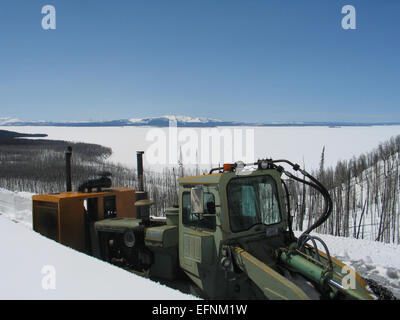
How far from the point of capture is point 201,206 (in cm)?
449

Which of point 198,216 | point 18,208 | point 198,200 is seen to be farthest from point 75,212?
point 18,208

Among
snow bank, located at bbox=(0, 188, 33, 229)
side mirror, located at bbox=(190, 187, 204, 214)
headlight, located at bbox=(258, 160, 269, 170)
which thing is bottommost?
snow bank, located at bbox=(0, 188, 33, 229)

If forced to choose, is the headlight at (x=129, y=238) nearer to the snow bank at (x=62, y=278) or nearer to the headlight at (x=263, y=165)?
the snow bank at (x=62, y=278)

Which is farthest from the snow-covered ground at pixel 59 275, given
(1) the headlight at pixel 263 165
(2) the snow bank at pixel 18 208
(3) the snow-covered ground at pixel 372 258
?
(2) the snow bank at pixel 18 208

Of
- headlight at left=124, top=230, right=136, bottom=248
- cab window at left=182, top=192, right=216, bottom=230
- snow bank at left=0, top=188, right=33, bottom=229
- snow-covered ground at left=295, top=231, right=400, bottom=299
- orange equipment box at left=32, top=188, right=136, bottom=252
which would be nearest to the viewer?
cab window at left=182, top=192, right=216, bottom=230

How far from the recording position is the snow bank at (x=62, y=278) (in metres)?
2.52

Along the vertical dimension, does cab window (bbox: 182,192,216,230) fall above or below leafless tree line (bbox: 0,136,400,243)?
above

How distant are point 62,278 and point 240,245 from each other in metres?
2.46

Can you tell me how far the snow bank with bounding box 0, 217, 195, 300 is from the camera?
2518 millimetres

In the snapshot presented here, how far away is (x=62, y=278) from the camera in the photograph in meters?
2.87

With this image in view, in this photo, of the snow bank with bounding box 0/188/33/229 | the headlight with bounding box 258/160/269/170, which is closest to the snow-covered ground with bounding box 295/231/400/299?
the headlight with bounding box 258/160/269/170

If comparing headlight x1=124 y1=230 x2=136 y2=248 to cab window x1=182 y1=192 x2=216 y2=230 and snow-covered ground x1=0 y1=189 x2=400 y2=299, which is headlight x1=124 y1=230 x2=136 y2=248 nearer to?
cab window x1=182 y1=192 x2=216 y2=230

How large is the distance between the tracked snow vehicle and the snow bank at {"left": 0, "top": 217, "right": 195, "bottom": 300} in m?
1.71
